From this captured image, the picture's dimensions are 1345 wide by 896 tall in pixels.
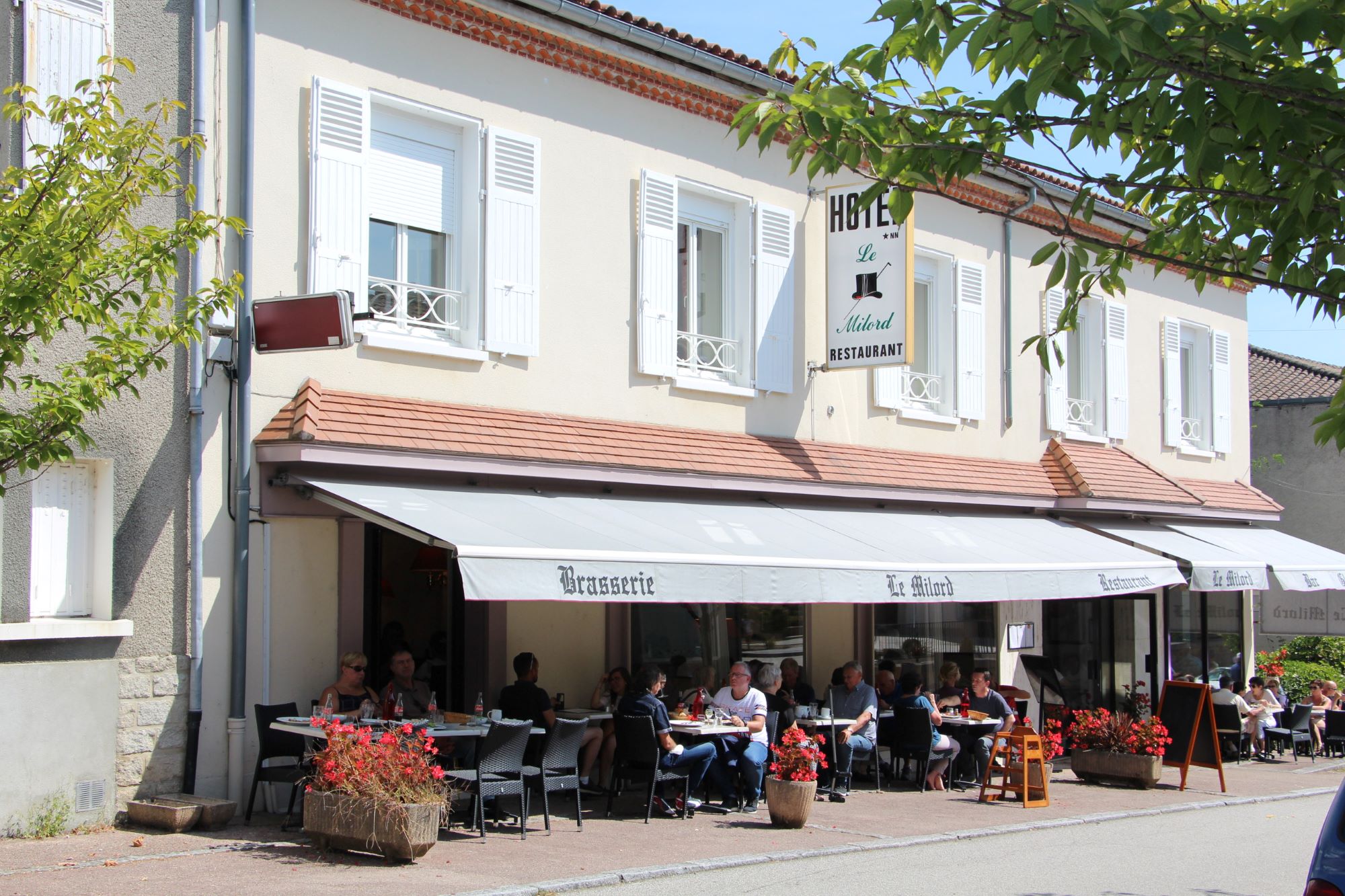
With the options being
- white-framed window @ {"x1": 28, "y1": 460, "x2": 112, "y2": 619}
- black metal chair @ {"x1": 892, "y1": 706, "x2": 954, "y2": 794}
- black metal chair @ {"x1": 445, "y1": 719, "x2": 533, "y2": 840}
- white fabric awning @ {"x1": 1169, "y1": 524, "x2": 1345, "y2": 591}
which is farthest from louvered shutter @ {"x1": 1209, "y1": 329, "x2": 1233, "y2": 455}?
white-framed window @ {"x1": 28, "y1": 460, "x2": 112, "y2": 619}

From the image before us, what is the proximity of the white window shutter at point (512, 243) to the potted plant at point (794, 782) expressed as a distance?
4.08 m

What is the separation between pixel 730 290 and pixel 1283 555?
10.0 meters

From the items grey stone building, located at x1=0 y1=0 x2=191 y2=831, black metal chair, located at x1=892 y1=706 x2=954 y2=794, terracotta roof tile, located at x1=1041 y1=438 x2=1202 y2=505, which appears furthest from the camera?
terracotta roof tile, located at x1=1041 y1=438 x2=1202 y2=505

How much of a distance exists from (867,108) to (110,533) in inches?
244

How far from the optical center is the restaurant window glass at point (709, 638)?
13.9 metres

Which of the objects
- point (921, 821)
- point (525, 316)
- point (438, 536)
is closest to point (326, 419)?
point (438, 536)

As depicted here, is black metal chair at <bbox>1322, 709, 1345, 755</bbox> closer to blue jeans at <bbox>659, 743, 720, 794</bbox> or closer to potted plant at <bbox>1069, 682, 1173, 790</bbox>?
potted plant at <bbox>1069, 682, 1173, 790</bbox>

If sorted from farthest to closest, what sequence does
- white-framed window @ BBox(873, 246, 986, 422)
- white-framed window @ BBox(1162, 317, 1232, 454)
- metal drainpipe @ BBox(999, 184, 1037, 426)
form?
white-framed window @ BBox(1162, 317, 1232, 454), metal drainpipe @ BBox(999, 184, 1037, 426), white-framed window @ BBox(873, 246, 986, 422)

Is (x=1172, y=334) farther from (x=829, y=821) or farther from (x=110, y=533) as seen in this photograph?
(x=110, y=533)

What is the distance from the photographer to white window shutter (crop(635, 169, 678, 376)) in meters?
13.5

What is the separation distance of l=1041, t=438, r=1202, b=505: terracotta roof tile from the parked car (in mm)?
13123

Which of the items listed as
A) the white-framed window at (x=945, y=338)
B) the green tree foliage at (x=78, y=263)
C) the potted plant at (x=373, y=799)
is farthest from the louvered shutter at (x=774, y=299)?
the green tree foliage at (x=78, y=263)

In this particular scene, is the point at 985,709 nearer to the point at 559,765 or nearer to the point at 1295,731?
the point at 559,765

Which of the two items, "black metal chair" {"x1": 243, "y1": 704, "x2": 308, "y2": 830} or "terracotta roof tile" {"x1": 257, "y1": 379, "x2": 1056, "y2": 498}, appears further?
"terracotta roof tile" {"x1": 257, "y1": 379, "x2": 1056, "y2": 498}
